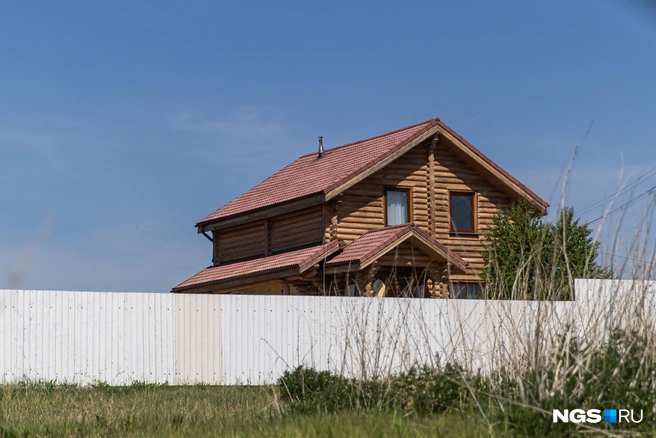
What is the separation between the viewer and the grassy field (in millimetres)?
7016

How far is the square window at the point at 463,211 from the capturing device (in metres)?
26.1

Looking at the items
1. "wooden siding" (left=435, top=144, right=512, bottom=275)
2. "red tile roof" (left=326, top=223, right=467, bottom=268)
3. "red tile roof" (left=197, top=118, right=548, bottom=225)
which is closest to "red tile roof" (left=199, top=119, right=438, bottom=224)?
"red tile roof" (left=197, top=118, right=548, bottom=225)

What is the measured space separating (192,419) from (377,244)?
13.1 m

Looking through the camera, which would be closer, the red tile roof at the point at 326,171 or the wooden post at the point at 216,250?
the red tile roof at the point at 326,171

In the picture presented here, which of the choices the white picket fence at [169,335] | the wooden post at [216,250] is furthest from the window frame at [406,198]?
the white picket fence at [169,335]

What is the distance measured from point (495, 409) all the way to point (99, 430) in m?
3.86

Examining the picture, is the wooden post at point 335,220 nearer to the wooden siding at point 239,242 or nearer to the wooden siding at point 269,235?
the wooden siding at point 269,235

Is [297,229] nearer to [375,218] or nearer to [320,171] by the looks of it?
[375,218]

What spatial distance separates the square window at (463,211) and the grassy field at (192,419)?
13.1 metres

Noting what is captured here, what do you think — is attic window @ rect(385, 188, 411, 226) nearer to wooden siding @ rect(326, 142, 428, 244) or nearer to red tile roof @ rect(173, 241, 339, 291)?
wooden siding @ rect(326, 142, 428, 244)

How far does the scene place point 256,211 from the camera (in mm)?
26703

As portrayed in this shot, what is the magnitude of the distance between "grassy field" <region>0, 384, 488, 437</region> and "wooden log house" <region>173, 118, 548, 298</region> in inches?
366

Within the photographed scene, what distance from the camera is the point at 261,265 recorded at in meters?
24.9

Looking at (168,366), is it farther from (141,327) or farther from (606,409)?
(606,409)
